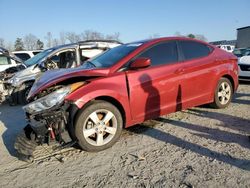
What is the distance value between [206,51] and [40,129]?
369 centimetres

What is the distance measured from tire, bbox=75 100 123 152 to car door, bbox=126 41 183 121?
41 centimetres

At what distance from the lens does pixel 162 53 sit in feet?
16.8

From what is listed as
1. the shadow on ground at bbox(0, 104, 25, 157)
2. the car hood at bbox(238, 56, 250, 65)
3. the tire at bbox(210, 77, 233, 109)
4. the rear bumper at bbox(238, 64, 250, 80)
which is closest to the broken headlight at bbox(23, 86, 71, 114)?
the shadow on ground at bbox(0, 104, 25, 157)

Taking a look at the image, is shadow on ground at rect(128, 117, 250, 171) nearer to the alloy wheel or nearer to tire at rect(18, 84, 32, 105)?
the alloy wheel

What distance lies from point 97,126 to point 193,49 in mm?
2629

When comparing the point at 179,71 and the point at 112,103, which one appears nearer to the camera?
the point at 112,103

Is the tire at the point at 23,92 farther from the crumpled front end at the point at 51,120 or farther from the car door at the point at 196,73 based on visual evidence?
the car door at the point at 196,73

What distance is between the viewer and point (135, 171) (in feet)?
11.8

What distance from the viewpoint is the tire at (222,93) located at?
5963 millimetres

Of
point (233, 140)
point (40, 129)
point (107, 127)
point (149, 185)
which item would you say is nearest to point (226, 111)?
point (233, 140)

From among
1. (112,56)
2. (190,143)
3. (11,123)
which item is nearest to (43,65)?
(11,123)

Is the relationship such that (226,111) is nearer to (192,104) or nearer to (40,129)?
(192,104)

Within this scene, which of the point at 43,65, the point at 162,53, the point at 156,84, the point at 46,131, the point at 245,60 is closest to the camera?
the point at 46,131

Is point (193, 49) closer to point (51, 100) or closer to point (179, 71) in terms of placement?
point (179, 71)
